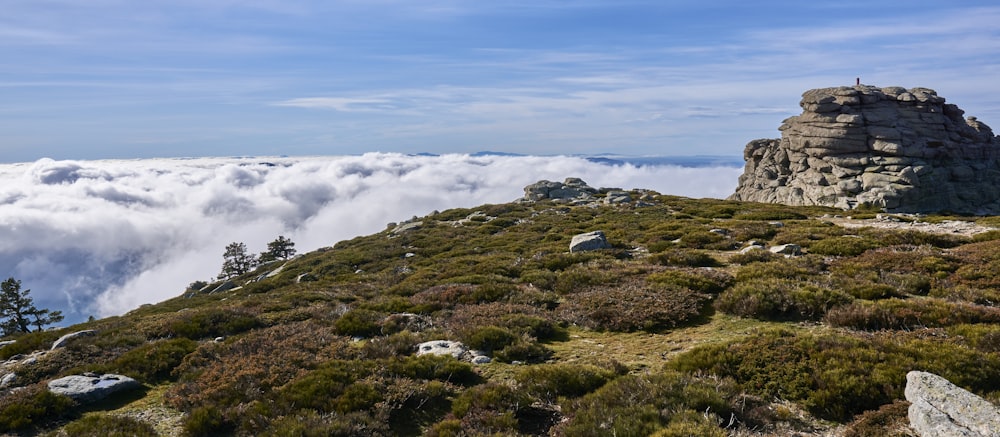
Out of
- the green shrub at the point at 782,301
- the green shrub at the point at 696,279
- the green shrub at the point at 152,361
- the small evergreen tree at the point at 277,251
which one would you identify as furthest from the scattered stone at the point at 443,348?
the small evergreen tree at the point at 277,251

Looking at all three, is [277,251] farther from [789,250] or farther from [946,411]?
[946,411]

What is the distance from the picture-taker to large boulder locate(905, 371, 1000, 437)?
19.1ft

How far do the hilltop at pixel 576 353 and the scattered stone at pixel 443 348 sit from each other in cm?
12

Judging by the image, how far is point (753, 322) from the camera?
12078 millimetres

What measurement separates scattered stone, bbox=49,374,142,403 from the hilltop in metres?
0.24

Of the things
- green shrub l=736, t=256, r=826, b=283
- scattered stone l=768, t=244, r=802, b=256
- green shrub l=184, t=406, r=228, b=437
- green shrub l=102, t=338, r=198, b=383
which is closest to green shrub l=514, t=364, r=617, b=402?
green shrub l=184, t=406, r=228, b=437

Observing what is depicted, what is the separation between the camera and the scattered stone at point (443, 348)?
37.0ft

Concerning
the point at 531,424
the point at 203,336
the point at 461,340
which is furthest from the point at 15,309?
the point at 531,424

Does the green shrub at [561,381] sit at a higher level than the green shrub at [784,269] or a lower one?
lower

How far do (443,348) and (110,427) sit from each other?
6330 mm

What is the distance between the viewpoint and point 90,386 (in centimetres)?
1012

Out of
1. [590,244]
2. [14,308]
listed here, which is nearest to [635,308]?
[590,244]

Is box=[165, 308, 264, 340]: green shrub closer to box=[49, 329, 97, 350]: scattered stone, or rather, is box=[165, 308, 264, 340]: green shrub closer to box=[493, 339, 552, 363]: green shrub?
box=[49, 329, 97, 350]: scattered stone

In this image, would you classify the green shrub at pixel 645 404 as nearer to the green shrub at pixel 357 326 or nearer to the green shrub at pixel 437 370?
the green shrub at pixel 437 370
